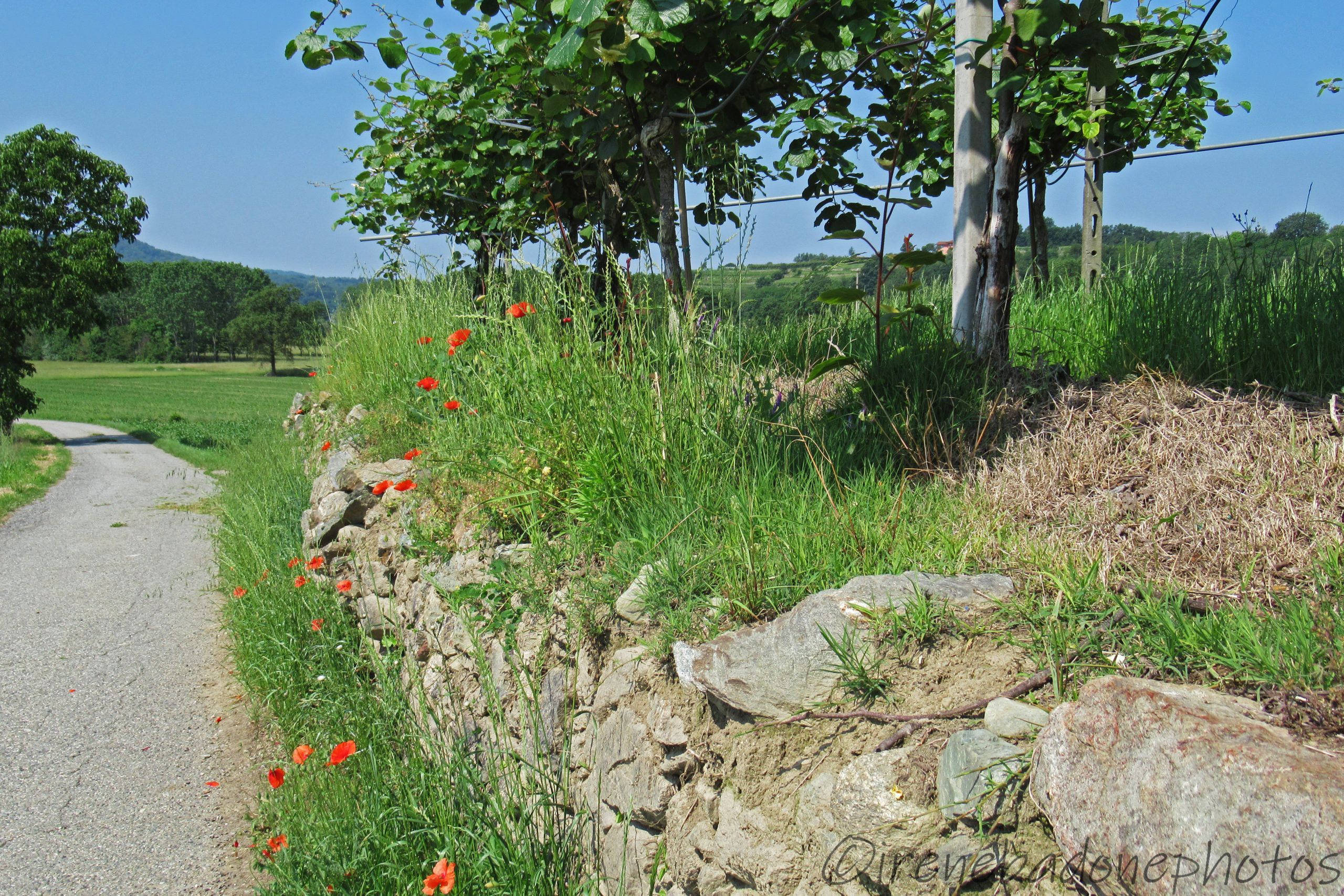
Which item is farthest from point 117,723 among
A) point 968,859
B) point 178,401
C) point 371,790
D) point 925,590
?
point 178,401

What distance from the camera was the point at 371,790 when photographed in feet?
10.4

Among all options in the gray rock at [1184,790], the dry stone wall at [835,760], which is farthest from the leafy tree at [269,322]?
the gray rock at [1184,790]

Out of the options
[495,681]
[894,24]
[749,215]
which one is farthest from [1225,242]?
[495,681]

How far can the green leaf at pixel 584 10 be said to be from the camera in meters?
2.58

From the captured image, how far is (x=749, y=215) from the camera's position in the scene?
3217 millimetres

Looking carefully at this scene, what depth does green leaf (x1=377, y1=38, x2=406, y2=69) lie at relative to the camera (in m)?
4.65

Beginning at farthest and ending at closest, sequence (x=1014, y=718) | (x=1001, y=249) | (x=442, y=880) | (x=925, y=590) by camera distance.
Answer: (x=1001, y=249) < (x=442, y=880) < (x=925, y=590) < (x=1014, y=718)

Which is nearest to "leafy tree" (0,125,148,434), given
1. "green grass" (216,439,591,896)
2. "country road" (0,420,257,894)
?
"country road" (0,420,257,894)

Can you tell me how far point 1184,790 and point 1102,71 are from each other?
8.64ft

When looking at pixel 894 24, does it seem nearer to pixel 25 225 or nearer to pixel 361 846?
pixel 361 846

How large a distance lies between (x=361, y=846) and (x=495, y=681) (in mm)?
731

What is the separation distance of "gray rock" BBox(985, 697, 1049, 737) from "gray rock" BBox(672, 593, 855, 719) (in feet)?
1.37

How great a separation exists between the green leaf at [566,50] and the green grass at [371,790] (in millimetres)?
2100

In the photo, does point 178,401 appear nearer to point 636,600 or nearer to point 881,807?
point 636,600
